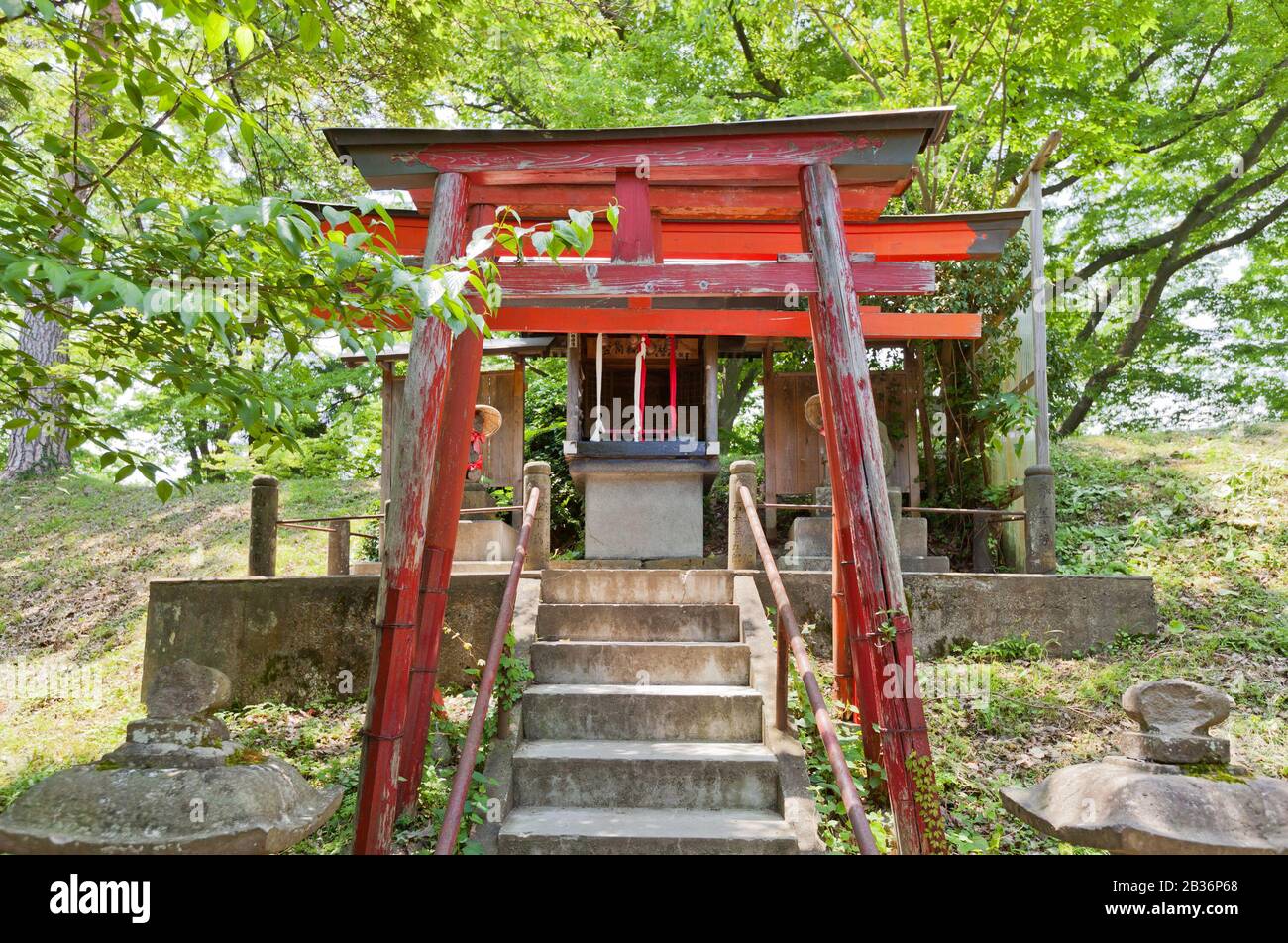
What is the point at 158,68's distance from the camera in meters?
3.23

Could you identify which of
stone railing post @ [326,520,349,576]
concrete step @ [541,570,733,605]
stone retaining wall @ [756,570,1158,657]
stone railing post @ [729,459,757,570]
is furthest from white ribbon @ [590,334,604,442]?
stone retaining wall @ [756,570,1158,657]

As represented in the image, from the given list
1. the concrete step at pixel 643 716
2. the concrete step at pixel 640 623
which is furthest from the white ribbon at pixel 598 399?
the concrete step at pixel 643 716

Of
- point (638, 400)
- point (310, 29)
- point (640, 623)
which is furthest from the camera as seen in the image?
point (638, 400)

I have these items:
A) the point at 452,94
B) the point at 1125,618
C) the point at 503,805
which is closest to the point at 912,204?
the point at 1125,618

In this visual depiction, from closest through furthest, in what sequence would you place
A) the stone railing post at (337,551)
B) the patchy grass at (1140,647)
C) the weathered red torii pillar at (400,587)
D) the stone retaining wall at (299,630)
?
the weathered red torii pillar at (400,587), the patchy grass at (1140,647), the stone retaining wall at (299,630), the stone railing post at (337,551)

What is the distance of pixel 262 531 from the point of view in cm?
768

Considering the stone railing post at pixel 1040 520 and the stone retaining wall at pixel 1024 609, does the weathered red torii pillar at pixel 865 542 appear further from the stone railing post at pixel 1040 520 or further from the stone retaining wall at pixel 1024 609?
the stone railing post at pixel 1040 520

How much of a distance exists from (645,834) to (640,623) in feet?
7.23

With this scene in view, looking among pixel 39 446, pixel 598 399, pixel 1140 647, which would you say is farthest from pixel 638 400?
pixel 39 446

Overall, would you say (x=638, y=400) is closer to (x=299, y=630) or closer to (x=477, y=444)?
(x=477, y=444)

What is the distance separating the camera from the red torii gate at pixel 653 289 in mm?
4566

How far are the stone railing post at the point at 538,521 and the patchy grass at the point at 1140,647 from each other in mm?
2822

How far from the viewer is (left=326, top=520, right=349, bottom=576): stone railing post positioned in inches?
345

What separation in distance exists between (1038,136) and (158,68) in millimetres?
12121
